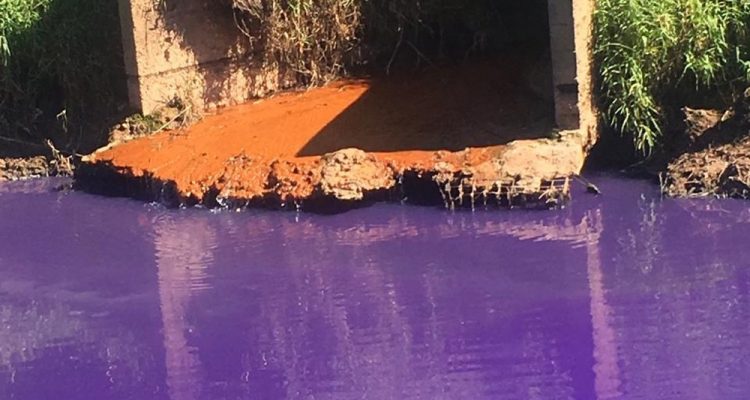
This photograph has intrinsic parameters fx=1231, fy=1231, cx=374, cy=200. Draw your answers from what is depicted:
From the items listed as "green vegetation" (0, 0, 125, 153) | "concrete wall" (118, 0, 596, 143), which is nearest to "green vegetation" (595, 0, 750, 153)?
"concrete wall" (118, 0, 596, 143)

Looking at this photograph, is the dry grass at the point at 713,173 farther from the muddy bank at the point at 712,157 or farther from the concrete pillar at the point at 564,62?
the concrete pillar at the point at 564,62

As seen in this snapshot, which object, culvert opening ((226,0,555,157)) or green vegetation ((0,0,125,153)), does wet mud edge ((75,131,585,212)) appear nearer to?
culvert opening ((226,0,555,157))

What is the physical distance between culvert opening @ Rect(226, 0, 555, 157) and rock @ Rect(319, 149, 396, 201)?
39 cm

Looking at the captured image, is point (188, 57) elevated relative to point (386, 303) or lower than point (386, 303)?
elevated

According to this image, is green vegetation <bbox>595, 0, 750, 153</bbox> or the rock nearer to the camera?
the rock

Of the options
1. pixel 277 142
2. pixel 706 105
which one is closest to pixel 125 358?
pixel 277 142

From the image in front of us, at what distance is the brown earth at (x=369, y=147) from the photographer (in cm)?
757

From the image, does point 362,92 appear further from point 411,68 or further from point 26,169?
point 26,169

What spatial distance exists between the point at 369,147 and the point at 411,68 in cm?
178

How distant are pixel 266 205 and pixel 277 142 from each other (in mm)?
690

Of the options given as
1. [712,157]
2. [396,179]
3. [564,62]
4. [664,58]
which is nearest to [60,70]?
[396,179]

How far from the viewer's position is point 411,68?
980 centimetres

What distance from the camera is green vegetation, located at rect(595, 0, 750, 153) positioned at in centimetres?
780

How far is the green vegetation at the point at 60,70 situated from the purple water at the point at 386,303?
1.68 metres
